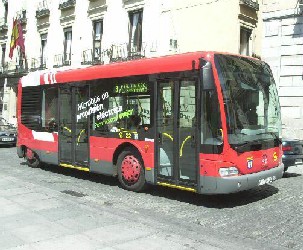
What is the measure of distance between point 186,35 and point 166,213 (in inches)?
Result: 544

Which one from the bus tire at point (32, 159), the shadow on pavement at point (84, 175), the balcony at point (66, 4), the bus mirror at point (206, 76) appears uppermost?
the balcony at point (66, 4)

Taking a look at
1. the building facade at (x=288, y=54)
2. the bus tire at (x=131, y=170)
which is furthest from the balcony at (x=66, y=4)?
the bus tire at (x=131, y=170)

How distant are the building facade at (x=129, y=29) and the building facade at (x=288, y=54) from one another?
129 centimetres

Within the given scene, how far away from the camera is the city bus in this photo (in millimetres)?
7195

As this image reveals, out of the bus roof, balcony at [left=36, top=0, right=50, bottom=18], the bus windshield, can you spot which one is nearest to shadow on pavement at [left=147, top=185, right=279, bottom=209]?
the bus windshield

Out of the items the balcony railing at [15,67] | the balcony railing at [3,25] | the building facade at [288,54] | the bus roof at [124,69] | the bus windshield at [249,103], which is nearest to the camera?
the bus windshield at [249,103]

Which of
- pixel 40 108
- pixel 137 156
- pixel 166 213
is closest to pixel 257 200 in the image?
pixel 166 213

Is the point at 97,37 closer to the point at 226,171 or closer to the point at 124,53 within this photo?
the point at 124,53

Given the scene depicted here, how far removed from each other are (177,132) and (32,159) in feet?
20.6

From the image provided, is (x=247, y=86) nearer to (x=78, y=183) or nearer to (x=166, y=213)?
(x=166, y=213)

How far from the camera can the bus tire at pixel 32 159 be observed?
12320mm

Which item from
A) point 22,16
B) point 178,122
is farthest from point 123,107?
point 22,16

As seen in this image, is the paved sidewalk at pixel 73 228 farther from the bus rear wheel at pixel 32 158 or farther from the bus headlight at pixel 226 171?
the bus rear wheel at pixel 32 158

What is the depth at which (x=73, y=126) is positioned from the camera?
10.5 metres
